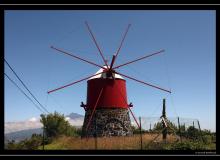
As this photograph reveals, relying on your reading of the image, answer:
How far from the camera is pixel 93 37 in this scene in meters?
33.6
